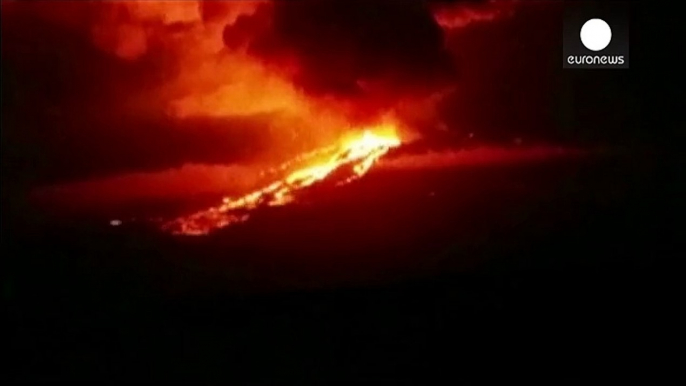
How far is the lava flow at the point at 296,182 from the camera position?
2287 mm

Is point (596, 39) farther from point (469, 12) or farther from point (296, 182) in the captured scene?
point (296, 182)

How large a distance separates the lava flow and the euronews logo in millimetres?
498

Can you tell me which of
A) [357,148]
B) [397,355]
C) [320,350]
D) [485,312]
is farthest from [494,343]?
[357,148]

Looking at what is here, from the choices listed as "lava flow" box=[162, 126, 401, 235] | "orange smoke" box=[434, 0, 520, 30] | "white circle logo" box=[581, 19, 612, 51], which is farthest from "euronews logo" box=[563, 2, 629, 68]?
"lava flow" box=[162, 126, 401, 235]

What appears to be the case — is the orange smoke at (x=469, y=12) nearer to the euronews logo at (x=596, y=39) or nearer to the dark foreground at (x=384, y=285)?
the euronews logo at (x=596, y=39)

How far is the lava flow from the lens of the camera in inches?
90.0

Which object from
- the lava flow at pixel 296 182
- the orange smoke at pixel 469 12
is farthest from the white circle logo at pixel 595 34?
the lava flow at pixel 296 182

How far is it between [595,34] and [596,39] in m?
→ 0.01

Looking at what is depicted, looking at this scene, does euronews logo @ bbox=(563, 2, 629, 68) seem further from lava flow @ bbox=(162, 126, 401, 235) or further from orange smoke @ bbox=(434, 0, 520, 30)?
lava flow @ bbox=(162, 126, 401, 235)

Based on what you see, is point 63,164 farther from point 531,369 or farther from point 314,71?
point 531,369

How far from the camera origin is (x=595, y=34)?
93.7 inches

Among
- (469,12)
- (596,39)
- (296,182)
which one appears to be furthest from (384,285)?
(596,39)

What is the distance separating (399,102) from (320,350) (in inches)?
24.6

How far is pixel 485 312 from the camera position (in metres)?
2.38
